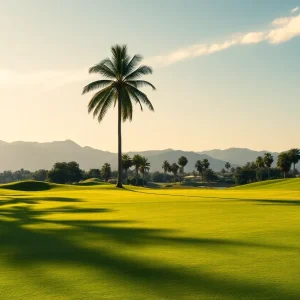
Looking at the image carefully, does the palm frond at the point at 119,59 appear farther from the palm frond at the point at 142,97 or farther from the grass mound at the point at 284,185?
the grass mound at the point at 284,185

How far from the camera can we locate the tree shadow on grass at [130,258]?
548 centimetres

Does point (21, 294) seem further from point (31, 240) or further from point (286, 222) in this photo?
point (286, 222)

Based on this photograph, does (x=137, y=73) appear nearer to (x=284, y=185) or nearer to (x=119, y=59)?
(x=119, y=59)

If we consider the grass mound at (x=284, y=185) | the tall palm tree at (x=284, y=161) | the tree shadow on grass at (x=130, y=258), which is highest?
the tall palm tree at (x=284, y=161)

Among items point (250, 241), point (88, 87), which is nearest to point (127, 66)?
point (88, 87)

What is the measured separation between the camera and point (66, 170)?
17162cm

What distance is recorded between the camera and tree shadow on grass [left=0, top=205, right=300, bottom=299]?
5.48 m

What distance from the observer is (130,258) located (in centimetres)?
748

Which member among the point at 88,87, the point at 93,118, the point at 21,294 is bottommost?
the point at 21,294

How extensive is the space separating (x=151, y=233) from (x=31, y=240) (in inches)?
121

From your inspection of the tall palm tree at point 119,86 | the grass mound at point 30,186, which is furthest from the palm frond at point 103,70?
the grass mound at point 30,186

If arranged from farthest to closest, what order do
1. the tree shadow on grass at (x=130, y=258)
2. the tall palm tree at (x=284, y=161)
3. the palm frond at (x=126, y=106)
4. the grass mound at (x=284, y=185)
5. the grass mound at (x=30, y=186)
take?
the tall palm tree at (x=284, y=161)
the grass mound at (x=30, y=186)
the grass mound at (x=284, y=185)
the palm frond at (x=126, y=106)
the tree shadow on grass at (x=130, y=258)

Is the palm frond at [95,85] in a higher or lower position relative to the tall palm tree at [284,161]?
higher

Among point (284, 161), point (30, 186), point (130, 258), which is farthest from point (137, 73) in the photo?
point (284, 161)
